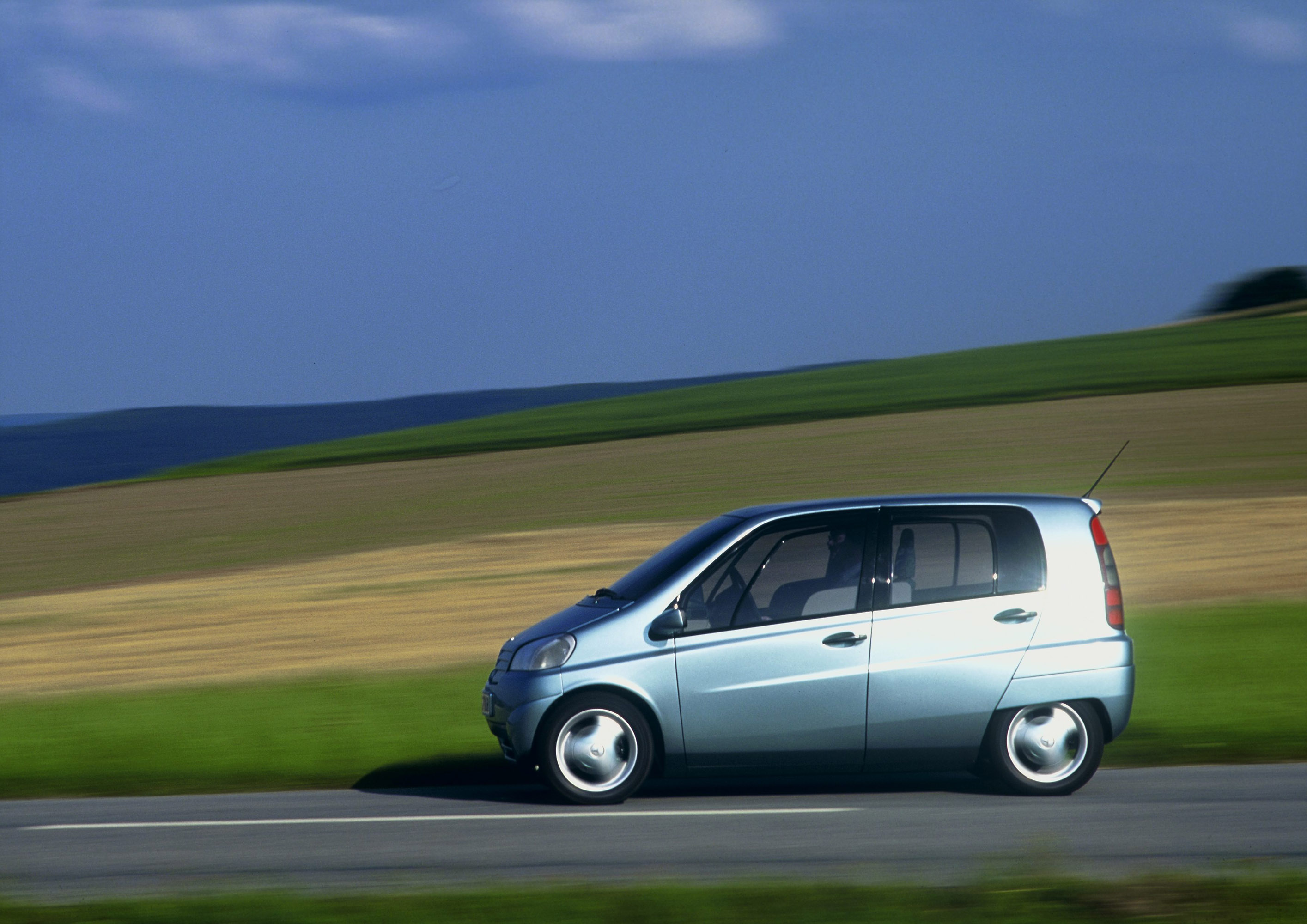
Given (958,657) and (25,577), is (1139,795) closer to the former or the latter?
(958,657)

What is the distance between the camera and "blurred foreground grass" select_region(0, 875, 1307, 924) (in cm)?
515

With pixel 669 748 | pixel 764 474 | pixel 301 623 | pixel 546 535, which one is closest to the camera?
pixel 669 748

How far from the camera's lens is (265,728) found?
10.7m

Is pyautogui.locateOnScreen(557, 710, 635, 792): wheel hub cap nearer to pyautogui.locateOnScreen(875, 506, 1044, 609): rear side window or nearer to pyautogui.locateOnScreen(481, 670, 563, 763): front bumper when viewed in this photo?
pyautogui.locateOnScreen(481, 670, 563, 763): front bumper

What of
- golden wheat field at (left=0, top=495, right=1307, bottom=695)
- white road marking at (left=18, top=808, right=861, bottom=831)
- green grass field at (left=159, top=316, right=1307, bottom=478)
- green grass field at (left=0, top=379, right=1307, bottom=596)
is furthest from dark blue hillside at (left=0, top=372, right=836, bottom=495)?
white road marking at (left=18, top=808, right=861, bottom=831)

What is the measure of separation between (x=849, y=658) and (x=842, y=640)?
0.33ft

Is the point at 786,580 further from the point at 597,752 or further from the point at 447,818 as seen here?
the point at 447,818

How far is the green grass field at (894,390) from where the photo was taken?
136 ft

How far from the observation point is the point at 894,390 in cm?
4688

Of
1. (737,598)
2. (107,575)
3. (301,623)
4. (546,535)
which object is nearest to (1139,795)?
(737,598)

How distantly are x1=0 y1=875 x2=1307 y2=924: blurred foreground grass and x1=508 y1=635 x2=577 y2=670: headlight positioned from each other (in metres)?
2.15

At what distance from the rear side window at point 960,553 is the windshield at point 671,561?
878 mm

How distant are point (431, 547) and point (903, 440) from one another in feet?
42.7

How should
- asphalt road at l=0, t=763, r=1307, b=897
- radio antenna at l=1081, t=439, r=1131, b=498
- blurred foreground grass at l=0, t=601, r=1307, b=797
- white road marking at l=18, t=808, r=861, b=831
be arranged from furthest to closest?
blurred foreground grass at l=0, t=601, r=1307, b=797
radio antenna at l=1081, t=439, r=1131, b=498
white road marking at l=18, t=808, r=861, b=831
asphalt road at l=0, t=763, r=1307, b=897
